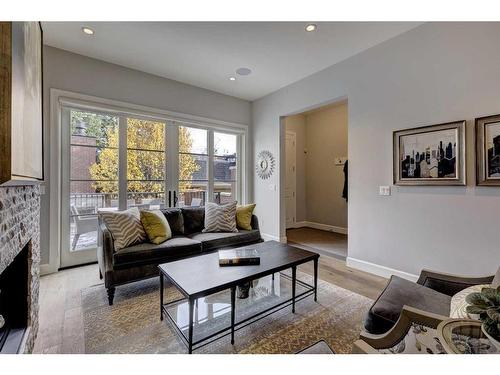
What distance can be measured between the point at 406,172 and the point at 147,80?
4033 mm

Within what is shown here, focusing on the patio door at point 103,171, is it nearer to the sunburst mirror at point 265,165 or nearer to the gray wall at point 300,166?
the sunburst mirror at point 265,165

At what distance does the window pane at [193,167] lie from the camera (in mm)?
4316

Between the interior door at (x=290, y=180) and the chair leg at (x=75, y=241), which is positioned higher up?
the interior door at (x=290, y=180)

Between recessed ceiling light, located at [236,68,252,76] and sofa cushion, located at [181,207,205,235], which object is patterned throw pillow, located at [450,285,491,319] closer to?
sofa cushion, located at [181,207,205,235]

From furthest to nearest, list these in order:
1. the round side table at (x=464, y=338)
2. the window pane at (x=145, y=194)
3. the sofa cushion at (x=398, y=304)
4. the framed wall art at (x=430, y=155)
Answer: the window pane at (x=145, y=194)
the framed wall art at (x=430, y=155)
the sofa cushion at (x=398, y=304)
the round side table at (x=464, y=338)

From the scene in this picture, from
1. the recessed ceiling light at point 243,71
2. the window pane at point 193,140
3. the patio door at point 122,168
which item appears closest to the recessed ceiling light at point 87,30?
the patio door at point 122,168

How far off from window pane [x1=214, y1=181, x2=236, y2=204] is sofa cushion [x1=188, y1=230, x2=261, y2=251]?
4.97ft

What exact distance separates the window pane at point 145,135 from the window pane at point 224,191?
4.32 feet

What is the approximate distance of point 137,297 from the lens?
2.46m

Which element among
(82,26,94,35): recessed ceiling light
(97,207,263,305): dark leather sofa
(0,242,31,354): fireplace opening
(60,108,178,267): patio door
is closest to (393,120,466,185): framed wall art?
(97,207,263,305): dark leather sofa

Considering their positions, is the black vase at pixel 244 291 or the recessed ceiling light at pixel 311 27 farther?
the recessed ceiling light at pixel 311 27
